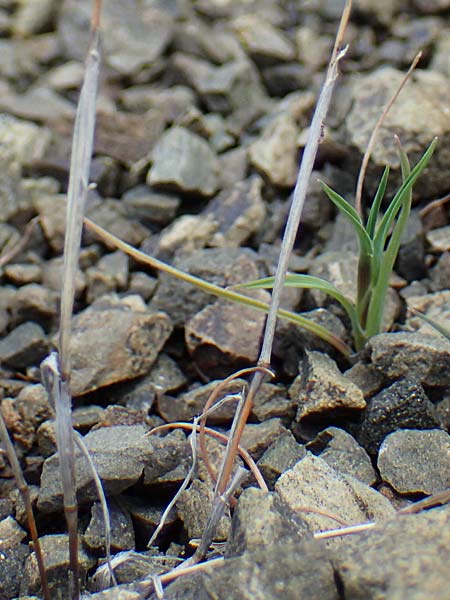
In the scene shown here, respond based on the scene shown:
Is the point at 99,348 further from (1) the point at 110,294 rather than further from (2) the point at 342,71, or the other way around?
(2) the point at 342,71

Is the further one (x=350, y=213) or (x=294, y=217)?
(x=350, y=213)

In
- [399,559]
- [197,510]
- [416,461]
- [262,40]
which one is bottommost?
[197,510]

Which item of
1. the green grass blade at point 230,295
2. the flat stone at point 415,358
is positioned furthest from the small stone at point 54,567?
the flat stone at point 415,358

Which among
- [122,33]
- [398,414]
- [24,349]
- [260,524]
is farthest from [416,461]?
[122,33]

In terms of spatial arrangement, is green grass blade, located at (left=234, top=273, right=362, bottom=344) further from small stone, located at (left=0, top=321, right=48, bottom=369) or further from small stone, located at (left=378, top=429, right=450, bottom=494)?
small stone, located at (left=0, top=321, right=48, bottom=369)

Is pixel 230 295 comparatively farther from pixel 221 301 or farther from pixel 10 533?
pixel 10 533

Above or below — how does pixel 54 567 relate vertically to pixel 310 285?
below

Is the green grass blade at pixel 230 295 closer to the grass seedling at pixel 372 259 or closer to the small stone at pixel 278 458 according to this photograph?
the grass seedling at pixel 372 259
